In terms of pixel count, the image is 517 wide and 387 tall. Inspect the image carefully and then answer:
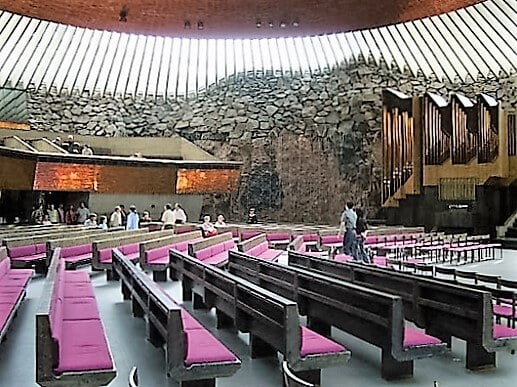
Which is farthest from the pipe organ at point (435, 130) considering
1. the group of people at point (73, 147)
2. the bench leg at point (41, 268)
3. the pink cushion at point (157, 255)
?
the bench leg at point (41, 268)

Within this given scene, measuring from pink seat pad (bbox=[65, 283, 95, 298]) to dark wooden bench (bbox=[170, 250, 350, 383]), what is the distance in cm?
103

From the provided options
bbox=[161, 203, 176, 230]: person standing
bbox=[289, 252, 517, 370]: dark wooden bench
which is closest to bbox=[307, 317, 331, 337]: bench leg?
bbox=[289, 252, 517, 370]: dark wooden bench

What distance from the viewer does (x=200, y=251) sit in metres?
9.21

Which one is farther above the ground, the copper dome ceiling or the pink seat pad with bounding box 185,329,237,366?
the copper dome ceiling

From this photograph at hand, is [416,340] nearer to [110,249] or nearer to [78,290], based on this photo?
[78,290]

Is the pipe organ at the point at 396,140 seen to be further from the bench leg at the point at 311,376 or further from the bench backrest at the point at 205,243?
the bench leg at the point at 311,376

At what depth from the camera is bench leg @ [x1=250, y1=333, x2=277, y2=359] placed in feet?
15.1

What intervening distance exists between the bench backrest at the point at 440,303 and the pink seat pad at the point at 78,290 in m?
2.48

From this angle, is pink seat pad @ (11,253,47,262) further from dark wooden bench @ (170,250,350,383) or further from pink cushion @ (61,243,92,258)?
dark wooden bench @ (170,250,350,383)

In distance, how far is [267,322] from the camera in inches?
165

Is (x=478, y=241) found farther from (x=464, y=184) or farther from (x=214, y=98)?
(x=214, y=98)

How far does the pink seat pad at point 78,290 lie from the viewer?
207 inches

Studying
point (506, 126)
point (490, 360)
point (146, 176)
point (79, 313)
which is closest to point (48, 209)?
point (146, 176)

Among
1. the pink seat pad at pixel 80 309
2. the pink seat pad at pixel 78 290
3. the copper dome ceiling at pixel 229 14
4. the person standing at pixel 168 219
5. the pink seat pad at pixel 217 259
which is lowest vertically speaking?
the pink seat pad at pixel 217 259
